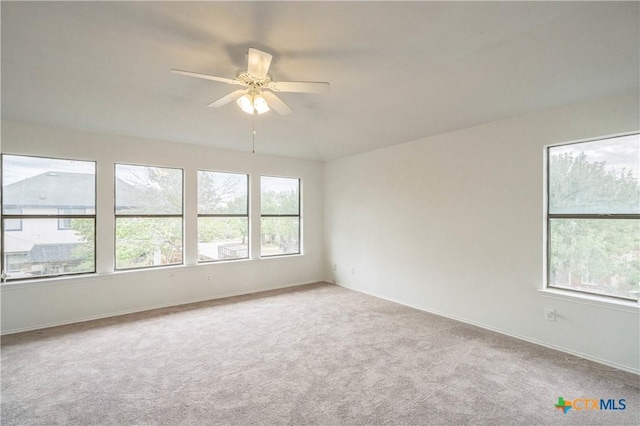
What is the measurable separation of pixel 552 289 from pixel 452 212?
141 centimetres

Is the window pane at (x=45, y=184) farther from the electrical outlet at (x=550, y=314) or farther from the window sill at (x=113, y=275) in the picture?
the electrical outlet at (x=550, y=314)

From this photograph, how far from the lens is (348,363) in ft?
9.32

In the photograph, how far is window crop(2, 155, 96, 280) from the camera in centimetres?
364

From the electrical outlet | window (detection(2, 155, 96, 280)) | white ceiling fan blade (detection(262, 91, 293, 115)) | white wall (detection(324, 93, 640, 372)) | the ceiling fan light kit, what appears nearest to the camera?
the ceiling fan light kit

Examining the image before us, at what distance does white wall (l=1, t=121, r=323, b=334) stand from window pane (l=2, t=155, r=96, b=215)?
0.13m

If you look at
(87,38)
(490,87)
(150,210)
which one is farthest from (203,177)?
(490,87)

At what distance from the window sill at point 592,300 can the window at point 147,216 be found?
5127mm

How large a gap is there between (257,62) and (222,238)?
366 cm

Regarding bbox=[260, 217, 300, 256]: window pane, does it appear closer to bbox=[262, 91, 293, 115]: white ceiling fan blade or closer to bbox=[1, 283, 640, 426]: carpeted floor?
bbox=[1, 283, 640, 426]: carpeted floor

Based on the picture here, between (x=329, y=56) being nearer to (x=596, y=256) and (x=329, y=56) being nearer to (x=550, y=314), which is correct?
(x=596, y=256)

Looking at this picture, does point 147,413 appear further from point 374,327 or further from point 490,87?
point 490,87

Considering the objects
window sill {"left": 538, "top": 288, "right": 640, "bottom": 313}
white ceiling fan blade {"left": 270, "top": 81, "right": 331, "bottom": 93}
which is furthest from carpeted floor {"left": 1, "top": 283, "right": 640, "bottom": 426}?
white ceiling fan blade {"left": 270, "top": 81, "right": 331, "bottom": 93}

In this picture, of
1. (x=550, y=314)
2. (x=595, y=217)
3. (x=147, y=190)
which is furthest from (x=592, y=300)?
(x=147, y=190)

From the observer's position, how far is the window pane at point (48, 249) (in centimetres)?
367
